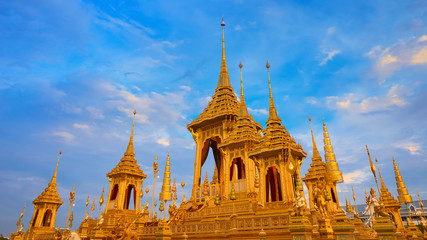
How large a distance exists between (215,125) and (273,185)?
1025 cm

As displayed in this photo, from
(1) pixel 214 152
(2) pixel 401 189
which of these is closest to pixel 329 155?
(2) pixel 401 189

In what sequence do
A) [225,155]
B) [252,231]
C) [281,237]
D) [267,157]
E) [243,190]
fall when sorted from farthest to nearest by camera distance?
[225,155] < [243,190] < [267,157] < [252,231] < [281,237]

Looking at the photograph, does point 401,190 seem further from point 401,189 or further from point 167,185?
point 167,185

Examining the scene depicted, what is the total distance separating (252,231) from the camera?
43.1 ft

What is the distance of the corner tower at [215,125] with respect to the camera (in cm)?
2602

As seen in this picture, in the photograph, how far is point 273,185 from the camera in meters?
19.4

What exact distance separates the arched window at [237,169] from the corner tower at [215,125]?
1808 mm

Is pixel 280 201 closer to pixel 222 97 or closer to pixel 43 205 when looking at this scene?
pixel 222 97

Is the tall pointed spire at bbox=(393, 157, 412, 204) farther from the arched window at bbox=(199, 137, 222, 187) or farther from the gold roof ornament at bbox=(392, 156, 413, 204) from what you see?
the arched window at bbox=(199, 137, 222, 187)

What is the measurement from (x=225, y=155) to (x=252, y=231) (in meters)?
10.4

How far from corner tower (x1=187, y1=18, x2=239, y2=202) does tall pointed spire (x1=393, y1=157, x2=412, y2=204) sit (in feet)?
85.9

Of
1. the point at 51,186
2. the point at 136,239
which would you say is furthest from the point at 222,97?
the point at 51,186

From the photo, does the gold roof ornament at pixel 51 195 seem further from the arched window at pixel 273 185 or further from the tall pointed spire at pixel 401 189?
the tall pointed spire at pixel 401 189

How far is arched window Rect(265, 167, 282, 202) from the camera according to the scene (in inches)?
746
